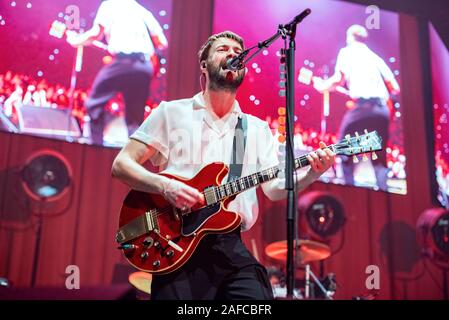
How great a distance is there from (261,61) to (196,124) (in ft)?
8.42

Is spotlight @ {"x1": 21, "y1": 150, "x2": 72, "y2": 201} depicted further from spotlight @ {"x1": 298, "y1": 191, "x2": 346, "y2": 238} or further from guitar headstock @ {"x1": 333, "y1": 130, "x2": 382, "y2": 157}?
guitar headstock @ {"x1": 333, "y1": 130, "x2": 382, "y2": 157}

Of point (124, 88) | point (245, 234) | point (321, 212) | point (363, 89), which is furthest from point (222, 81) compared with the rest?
point (363, 89)

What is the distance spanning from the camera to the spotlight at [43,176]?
16.1ft

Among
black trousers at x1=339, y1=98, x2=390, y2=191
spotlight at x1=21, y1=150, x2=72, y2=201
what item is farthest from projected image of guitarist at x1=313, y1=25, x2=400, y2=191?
spotlight at x1=21, y1=150, x2=72, y2=201

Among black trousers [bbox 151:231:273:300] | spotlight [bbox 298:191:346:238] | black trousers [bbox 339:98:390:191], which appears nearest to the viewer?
black trousers [bbox 151:231:273:300]

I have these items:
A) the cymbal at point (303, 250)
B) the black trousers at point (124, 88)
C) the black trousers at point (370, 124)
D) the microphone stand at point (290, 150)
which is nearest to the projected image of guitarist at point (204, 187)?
the microphone stand at point (290, 150)

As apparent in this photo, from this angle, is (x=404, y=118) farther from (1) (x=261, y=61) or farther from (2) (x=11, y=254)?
(2) (x=11, y=254)

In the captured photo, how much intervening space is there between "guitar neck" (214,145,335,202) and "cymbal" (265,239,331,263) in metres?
2.32

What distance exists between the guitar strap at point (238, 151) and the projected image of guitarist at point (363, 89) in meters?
2.89

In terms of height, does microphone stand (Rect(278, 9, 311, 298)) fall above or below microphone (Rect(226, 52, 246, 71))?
below

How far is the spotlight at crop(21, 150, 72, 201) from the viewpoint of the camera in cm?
A: 491

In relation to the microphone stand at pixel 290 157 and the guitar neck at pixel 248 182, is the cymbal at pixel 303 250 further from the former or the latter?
the microphone stand at pixel 290 157
